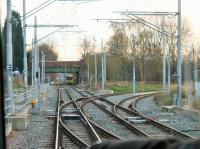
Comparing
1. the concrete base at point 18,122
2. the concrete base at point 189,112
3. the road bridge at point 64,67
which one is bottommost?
the concrete base at point 189,112

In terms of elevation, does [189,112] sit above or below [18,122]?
below

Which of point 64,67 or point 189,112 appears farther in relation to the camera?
point 64,67

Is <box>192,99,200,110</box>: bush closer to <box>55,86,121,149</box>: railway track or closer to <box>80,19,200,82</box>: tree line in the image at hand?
<box>55,86,121,149</box>: railway track

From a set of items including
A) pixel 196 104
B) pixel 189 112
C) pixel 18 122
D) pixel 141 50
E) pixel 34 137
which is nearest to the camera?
pixel 34 137

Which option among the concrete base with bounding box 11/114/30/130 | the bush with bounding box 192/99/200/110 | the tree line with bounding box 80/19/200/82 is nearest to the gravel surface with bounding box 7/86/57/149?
the concrete base with bounding box 11/114/30/130

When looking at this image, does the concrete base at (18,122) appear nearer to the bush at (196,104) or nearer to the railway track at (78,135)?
the railway track at (78,135)

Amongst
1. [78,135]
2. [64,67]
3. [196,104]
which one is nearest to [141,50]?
[196,104]

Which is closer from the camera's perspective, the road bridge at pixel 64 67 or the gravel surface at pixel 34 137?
the gravel surface at pixel 34 137

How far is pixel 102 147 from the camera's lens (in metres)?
1.65

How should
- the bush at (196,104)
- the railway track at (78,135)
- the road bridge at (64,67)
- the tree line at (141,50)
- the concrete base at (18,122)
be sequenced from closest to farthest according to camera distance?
the railway track at (78,135) → the concrete base at (18,122) → the bush at (196,104) → the tree line at (141,50) → the road bridge at (64,67)

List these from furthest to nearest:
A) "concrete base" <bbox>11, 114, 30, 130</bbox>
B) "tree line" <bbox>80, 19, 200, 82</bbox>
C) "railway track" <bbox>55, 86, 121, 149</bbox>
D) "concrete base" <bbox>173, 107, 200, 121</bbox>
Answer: "tree line" <bbox>80, 19, 200, 82</bbox> → "concrete base" <bbox>173, 107, 200, 121</bbox> → "concrete base" <bbox>11, 114, 30, 130</bbox> → "railway track" <bbox>55, 86, 121, 149</bbox>

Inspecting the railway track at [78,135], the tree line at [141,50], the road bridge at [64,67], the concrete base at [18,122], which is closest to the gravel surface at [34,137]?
the concrete base at [18,122]

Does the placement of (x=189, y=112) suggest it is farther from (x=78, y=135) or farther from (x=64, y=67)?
(x=64, y=67)

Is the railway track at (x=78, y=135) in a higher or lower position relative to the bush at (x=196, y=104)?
lower
